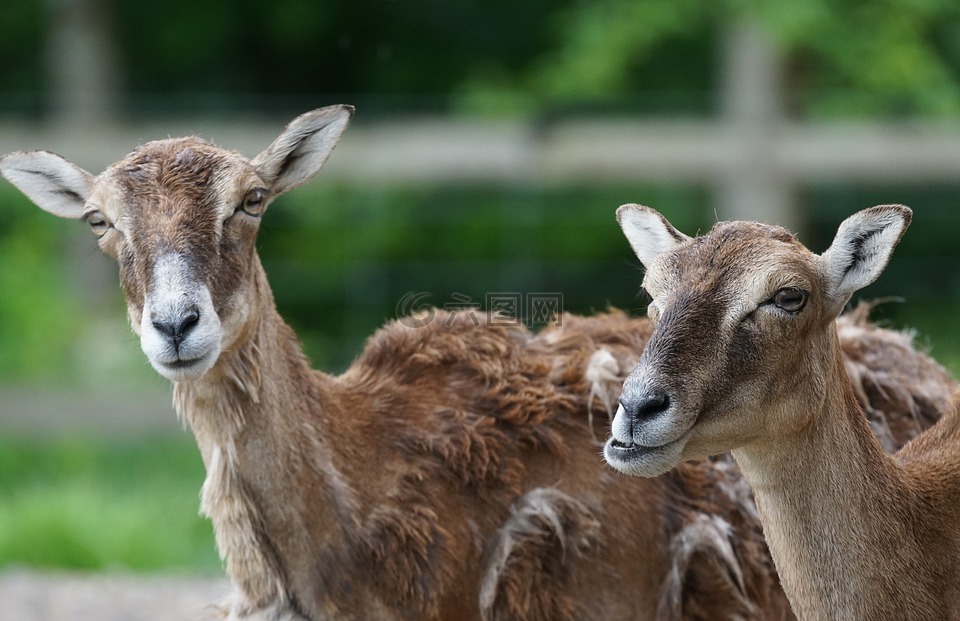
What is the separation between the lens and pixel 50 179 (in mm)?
5457

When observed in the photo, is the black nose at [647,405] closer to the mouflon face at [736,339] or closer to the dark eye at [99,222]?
the mouflon face at [736,339]

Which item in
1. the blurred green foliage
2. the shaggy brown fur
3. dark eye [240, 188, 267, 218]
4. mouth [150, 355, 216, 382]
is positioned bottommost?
the blurred green foliage

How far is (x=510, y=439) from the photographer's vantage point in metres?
5.41

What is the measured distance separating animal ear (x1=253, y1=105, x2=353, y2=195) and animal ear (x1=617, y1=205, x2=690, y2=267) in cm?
127

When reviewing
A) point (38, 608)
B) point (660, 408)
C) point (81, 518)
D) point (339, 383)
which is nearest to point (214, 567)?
point (81, 518)

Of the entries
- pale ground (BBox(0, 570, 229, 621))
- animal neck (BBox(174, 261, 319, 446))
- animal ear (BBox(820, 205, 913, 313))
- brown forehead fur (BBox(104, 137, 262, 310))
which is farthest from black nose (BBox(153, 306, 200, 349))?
pale ground (BBox(0, 570, 229, 621))

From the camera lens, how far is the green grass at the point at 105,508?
9.54 m

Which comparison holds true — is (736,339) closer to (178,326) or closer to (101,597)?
(178,326)

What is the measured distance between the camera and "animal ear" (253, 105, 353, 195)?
17.5ft

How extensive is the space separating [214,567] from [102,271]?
5754 millimetres

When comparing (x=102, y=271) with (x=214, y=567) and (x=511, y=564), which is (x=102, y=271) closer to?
(x=214, y=567)

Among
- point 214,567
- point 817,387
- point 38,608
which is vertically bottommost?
point 214,567

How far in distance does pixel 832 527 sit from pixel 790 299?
31.6 inches

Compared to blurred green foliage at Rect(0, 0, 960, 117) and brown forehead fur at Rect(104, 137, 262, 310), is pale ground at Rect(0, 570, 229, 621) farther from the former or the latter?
blurred green foliage at Rect(0, 0, 960, 117)
